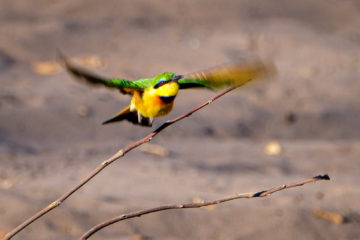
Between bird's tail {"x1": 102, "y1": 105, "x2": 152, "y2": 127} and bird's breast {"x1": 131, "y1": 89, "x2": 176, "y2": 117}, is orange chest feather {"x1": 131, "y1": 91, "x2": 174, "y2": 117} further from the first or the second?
bird's tail {"x1": 102, "y1": 105, "x2": 152, "y2": 127}

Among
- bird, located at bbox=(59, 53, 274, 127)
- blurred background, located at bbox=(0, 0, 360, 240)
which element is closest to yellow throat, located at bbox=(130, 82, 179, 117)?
bird, located at bbox=(59, 53, 274, 127)

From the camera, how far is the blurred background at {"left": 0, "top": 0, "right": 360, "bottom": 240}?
4.34 metres

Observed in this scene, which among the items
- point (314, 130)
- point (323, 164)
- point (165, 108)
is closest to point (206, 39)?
point (314, 130)

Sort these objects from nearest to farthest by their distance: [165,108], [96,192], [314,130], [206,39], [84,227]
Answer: [165,108] < [84,227] < [96,192] < [314,130] < [206,39]

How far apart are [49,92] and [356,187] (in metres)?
3.05

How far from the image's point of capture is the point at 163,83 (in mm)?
2396

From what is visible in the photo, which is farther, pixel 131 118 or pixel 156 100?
pixel 131 118

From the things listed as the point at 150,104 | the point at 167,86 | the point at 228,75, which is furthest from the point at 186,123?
the point at 228,75

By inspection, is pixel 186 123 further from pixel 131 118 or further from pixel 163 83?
pixel 163 83

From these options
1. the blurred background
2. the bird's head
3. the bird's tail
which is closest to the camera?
the bird's head

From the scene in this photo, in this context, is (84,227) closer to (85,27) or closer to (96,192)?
(96,192)

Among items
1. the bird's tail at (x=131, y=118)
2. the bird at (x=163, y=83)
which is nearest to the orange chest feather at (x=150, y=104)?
the bird at (x=163, y=83)

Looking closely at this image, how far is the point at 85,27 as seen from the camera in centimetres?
816

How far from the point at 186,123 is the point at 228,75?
396 centimetres
